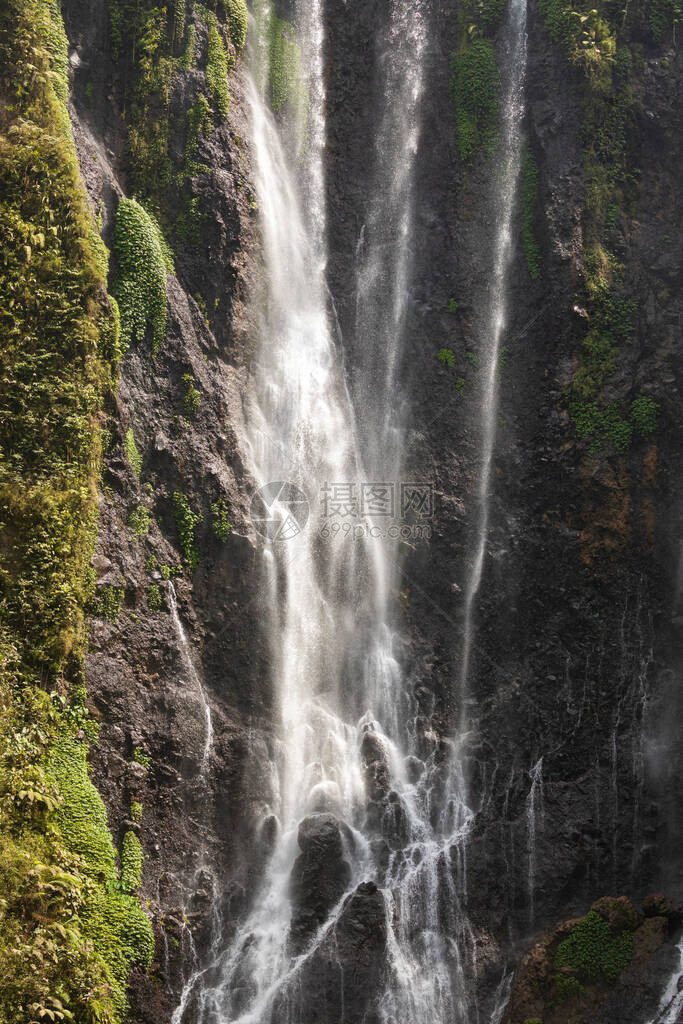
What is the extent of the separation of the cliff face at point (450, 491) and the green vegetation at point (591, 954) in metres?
1.30

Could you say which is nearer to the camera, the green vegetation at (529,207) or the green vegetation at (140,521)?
the green vegetation at (140,521)

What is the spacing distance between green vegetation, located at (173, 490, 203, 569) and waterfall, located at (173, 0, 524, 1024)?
1431 mm

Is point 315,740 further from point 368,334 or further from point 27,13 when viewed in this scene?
point 27,13

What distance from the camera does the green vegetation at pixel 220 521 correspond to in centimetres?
1582

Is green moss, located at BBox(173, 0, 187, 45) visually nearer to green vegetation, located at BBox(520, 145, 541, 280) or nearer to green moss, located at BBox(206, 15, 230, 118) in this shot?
green moss, located at BBox(206, 15, 230, 118)

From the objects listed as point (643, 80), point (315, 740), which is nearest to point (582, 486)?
point (315, 740)

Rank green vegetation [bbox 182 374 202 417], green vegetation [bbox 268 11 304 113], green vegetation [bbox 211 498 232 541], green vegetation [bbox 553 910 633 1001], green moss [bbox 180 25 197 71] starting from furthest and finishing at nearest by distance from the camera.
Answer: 1. green vegetation [bbox 268 11 304 113]
2. green moss [bbox 180 25 197 71]
3. green vegetation [bbox 182 374 202 417]
4. green vegetation [bbox 211 498 232 541]
5. green vegetation [bbox 553 910 633 1001]

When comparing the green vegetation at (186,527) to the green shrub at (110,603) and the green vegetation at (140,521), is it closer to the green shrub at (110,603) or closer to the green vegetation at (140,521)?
the green vegetation at (140,521)

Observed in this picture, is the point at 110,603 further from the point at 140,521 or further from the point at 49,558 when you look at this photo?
the point at 140,521

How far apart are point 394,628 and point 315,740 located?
272 centimetres

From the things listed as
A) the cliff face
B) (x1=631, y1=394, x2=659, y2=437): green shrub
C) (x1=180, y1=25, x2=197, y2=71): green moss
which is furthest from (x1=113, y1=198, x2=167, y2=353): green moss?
(x1=631, y1=394, x2=659, y2=437): green shrub

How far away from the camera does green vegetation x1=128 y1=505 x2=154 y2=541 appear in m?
14.8

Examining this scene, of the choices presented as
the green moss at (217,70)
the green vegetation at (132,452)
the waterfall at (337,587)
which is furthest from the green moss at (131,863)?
the green moss at (217,70)

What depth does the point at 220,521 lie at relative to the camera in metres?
15.9
